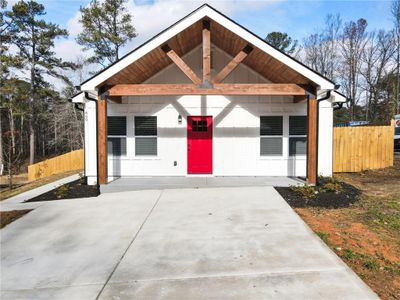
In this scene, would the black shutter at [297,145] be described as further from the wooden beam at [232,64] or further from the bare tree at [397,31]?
the bare tree at [397,31]

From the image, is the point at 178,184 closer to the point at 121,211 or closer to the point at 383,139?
the point at 121,211

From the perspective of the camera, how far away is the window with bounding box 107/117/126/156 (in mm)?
10852

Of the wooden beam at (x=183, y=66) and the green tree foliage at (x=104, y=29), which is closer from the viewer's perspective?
the wooden beam at (x=183, y=66)

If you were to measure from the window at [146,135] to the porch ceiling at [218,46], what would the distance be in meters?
1.37

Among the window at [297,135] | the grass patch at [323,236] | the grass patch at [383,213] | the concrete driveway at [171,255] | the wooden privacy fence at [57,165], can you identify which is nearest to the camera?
the concrete driveway at [171,255]

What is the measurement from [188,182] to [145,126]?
2.61 meters

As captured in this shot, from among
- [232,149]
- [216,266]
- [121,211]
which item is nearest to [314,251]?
[216,266]

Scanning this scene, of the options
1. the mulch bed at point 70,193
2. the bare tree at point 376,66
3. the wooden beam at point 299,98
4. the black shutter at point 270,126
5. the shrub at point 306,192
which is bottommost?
the mulch bed at point 70,193

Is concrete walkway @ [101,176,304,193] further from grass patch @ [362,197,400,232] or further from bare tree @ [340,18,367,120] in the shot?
bare tree @ [340,18,367,120]

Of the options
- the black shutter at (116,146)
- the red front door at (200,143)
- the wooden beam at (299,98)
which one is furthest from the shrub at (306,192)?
the black shutter at (116,146)

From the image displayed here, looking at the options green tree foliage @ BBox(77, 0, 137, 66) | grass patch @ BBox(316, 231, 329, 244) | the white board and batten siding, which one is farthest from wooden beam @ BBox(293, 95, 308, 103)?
green tree foliage @ BBox(77, 0, 137, 66)

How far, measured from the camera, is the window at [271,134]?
10727mm

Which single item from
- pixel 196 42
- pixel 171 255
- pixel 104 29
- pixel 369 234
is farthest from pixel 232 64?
pixel 104 29

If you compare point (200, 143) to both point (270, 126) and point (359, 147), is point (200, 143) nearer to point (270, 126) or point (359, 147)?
point (270, 126)
